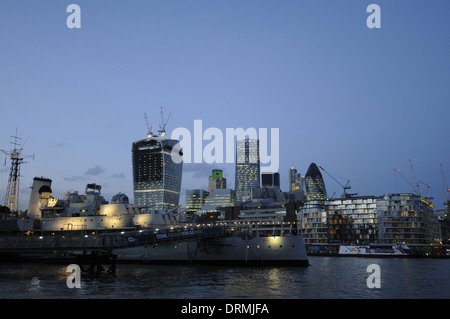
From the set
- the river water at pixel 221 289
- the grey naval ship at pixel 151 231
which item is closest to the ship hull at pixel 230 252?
the grey naval ship at pixel 151 231

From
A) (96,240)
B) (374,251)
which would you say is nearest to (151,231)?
(96,240)

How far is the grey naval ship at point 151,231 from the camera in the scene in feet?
204

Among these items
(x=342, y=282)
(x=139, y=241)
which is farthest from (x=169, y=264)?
(x=342, y=282)

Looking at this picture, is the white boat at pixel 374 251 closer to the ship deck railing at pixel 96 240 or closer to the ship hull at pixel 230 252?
the ship hull at pixel 230 252

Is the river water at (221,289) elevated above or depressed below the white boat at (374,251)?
above

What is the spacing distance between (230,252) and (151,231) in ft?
49.2

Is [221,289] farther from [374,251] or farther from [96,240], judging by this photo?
[374,251]

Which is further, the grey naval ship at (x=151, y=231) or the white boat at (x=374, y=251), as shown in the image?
the white boat at (x=374, y=251)

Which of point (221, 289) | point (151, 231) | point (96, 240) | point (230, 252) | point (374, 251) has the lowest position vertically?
point (374, 251)

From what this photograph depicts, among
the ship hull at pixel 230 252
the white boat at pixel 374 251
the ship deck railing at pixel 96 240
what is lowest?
the white boat at pixel 374 251

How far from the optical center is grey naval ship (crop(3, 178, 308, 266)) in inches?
2448

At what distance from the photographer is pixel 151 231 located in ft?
188

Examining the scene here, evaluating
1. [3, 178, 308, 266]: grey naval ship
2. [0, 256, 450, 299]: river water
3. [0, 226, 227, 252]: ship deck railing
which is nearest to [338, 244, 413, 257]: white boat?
[3, 178, 308, 266]: grey naval ship

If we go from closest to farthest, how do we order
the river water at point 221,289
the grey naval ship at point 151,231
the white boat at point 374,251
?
1. the river water at point 221,289
2. the grey naval ship at point 151,231
3. the white boat at point 374,251
